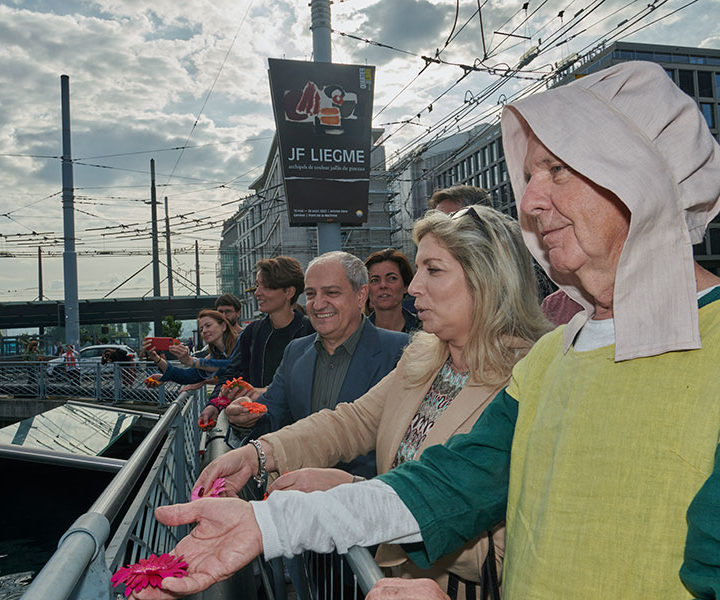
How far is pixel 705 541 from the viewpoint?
77 centimetres

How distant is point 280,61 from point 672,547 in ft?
34.5

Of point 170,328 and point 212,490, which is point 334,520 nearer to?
point 212,490

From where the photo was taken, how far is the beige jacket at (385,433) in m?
1.60

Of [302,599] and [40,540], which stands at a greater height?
[302,599]

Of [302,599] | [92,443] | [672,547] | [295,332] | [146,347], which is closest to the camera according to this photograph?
[672,547]

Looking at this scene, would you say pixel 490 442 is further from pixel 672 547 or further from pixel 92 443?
pixel 92 443

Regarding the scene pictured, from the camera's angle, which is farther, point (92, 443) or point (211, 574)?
point (92, 443)

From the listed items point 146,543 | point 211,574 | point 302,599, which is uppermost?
point 211,574

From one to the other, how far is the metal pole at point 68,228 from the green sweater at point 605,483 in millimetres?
16289

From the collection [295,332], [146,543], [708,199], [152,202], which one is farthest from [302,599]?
[152,202]

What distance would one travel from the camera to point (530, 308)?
6.80 ft

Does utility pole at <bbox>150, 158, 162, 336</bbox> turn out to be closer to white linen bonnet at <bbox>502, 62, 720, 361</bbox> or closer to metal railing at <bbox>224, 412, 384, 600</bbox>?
metal railing at <bbox>224, 412, 384, 600</bbox>

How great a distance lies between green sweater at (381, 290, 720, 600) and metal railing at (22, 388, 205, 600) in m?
0.71

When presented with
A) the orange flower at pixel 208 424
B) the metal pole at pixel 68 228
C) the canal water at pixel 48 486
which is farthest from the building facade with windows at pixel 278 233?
the orange flower at pixel 208 424
